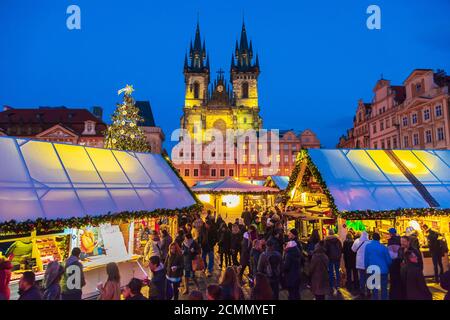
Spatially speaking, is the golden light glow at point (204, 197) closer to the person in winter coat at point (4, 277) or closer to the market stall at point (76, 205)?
the market stall at point (76, 205)

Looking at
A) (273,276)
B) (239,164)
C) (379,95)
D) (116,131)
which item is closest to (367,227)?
(273,276)

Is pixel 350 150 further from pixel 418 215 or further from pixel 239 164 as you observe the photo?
pixel 239 164

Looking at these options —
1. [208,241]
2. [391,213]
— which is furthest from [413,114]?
[208,241]

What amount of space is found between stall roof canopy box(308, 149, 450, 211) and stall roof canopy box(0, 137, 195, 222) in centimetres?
571

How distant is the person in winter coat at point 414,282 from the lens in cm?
486

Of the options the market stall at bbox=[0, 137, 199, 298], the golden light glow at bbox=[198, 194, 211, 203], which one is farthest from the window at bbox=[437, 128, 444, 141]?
the market stall at bbox=[0, 137, 199, 298]

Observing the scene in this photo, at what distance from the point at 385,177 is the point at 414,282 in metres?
6.48

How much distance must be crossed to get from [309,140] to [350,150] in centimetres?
4096

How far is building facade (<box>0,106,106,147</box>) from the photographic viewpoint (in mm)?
47750

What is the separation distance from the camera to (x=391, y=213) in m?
9.27

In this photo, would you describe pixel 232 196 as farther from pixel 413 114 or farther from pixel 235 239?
pixel 413 114

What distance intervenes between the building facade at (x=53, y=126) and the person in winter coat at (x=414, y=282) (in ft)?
160

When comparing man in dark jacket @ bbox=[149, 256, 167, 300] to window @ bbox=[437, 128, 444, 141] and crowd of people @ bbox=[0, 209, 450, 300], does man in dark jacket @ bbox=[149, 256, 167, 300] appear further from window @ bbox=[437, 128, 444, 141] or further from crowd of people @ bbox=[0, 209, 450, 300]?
window @ bbox=[437, 128, 444, 141]

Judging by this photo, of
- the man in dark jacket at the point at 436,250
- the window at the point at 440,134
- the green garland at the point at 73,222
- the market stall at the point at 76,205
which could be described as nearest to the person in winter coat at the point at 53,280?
the market stall at the point at 76,205
